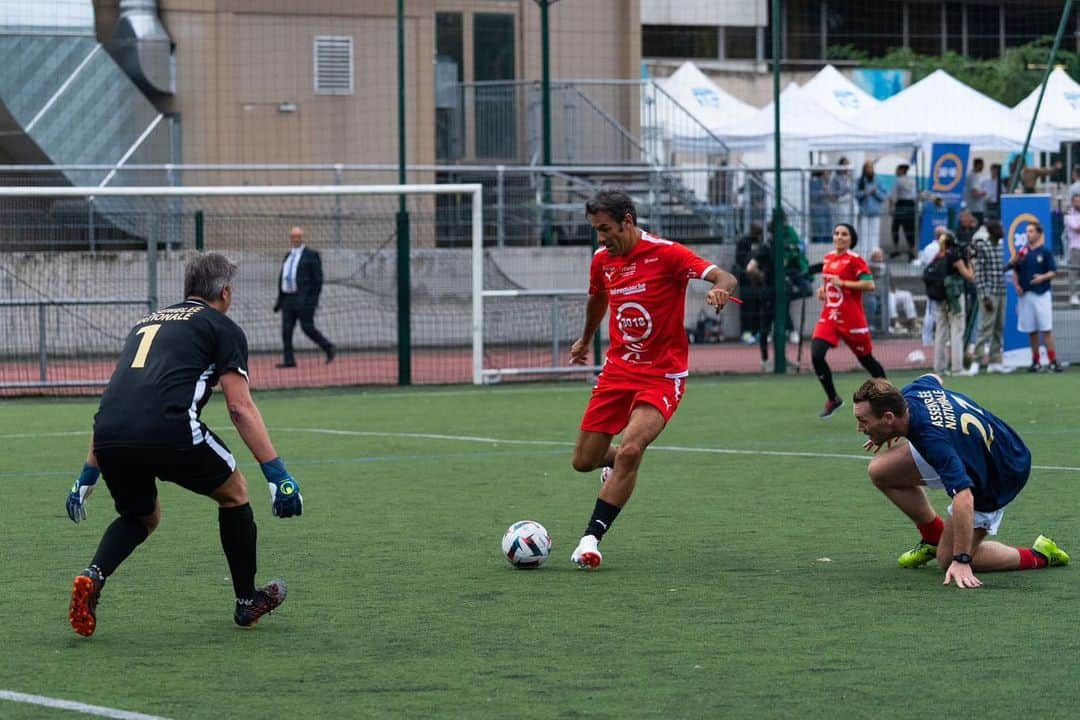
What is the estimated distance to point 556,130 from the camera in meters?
31.2

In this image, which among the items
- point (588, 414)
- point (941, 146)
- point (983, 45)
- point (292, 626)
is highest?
point (983, 45)

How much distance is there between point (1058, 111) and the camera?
33.0 meters

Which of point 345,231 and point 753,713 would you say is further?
point 345,231

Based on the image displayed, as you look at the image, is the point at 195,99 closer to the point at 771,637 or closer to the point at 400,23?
the point at 400,23

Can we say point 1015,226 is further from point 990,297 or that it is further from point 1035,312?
point 1035,312

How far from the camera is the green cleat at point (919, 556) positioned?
341 inches

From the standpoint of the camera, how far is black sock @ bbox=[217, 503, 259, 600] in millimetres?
7148

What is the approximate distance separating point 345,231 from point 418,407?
5.76 metres

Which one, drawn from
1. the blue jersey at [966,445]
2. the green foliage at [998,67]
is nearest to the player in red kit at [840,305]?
the blue jersey at [966,445]

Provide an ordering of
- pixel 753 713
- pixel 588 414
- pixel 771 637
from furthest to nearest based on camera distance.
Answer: pixel 588 414, pixel 771 637, pixel 753 713

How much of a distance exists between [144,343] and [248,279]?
1645 cm

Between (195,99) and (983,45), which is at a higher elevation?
(983,45)

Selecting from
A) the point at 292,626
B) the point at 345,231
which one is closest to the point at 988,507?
the point at 292,626

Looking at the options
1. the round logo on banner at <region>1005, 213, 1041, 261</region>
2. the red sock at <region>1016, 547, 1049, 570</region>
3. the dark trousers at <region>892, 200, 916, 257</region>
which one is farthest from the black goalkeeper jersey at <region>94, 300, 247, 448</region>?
the dark trousers at <region>892, 200, 916, 257</region>
